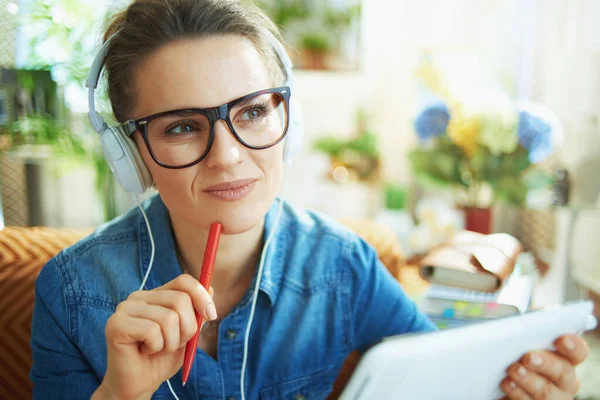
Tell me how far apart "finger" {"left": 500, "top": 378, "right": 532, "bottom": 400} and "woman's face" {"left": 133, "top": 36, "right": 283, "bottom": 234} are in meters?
0.43

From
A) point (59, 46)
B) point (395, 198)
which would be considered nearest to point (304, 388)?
point (59, 46)

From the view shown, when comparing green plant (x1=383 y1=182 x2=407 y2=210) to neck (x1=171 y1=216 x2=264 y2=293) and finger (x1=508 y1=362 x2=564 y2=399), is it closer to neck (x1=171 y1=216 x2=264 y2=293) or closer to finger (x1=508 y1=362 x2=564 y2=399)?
neck (x1=171 y1=216 x2=264 y2=293)

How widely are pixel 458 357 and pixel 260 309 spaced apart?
1.50 feet

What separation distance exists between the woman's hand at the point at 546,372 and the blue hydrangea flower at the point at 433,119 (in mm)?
974

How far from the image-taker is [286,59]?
34.7 inches

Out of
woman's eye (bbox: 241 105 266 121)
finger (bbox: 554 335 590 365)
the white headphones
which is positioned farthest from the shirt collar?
finger (bbox: 554 335 590 365)

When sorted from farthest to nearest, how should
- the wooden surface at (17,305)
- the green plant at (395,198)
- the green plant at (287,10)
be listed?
the green plant at (287,10) < the green plant at (395,198) < the wooden surface at (17,305)

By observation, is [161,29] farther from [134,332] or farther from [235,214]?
[134,332]

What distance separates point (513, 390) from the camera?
0.70 metres

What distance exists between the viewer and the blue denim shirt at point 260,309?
86cm

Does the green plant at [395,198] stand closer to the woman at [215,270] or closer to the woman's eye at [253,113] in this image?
the woman at [215,270]

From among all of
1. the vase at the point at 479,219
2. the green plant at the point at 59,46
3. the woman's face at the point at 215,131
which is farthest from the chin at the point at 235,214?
the vase at the point at 479,219

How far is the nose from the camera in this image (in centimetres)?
75

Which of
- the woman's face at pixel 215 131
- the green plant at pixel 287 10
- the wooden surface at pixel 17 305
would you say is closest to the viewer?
the woman's face at pixel 215 131
